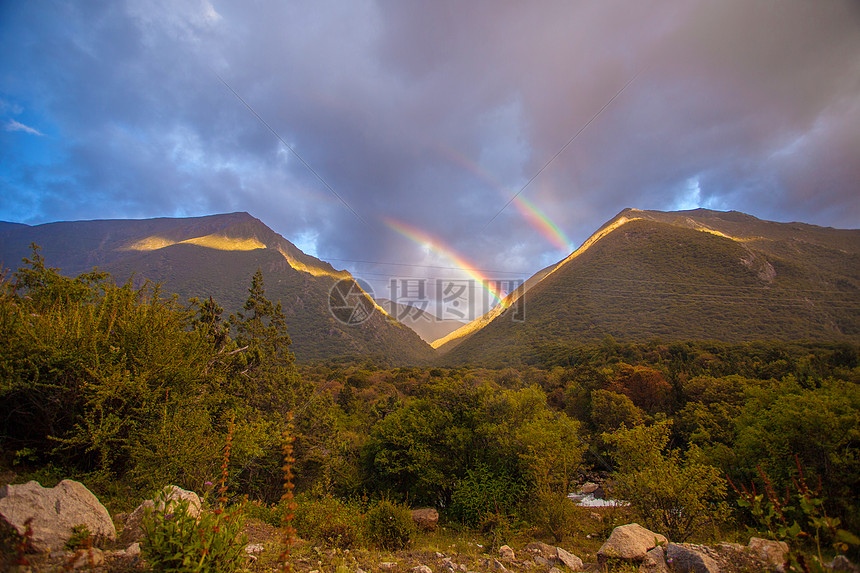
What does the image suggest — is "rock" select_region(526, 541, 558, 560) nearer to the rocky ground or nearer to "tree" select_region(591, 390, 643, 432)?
the rocky ground

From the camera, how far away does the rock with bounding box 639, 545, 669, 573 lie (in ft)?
23.0

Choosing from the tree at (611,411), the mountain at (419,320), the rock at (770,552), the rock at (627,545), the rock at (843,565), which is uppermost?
the mountain at (419,320)

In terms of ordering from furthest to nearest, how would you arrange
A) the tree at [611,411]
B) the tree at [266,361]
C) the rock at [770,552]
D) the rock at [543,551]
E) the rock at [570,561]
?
the tree at [611,411]
the tree at [266,361]
the rock at [543,551]
the rock at [570,561]
the rock at [770,552]

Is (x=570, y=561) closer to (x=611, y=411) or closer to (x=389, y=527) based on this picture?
(x=389, y=527)

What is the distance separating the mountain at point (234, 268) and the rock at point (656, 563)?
229 feet

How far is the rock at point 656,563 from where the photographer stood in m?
7.02

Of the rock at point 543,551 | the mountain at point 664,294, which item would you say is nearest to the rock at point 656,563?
the rock at point 543,551

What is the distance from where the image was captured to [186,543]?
4.09m

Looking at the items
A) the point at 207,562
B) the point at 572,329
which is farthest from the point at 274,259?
the point at 207,562

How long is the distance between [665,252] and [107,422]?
4039 inches

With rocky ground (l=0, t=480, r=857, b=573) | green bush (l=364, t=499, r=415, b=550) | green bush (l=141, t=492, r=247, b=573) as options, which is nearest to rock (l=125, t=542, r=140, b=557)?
rocky ground (l=0, t=480, r=857, b=573)

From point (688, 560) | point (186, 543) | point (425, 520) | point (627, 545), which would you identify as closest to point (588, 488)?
point (425, 520)

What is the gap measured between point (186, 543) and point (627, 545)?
1014 centimetres

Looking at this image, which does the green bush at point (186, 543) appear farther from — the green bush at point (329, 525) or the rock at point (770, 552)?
the rock at point (770, 552)
